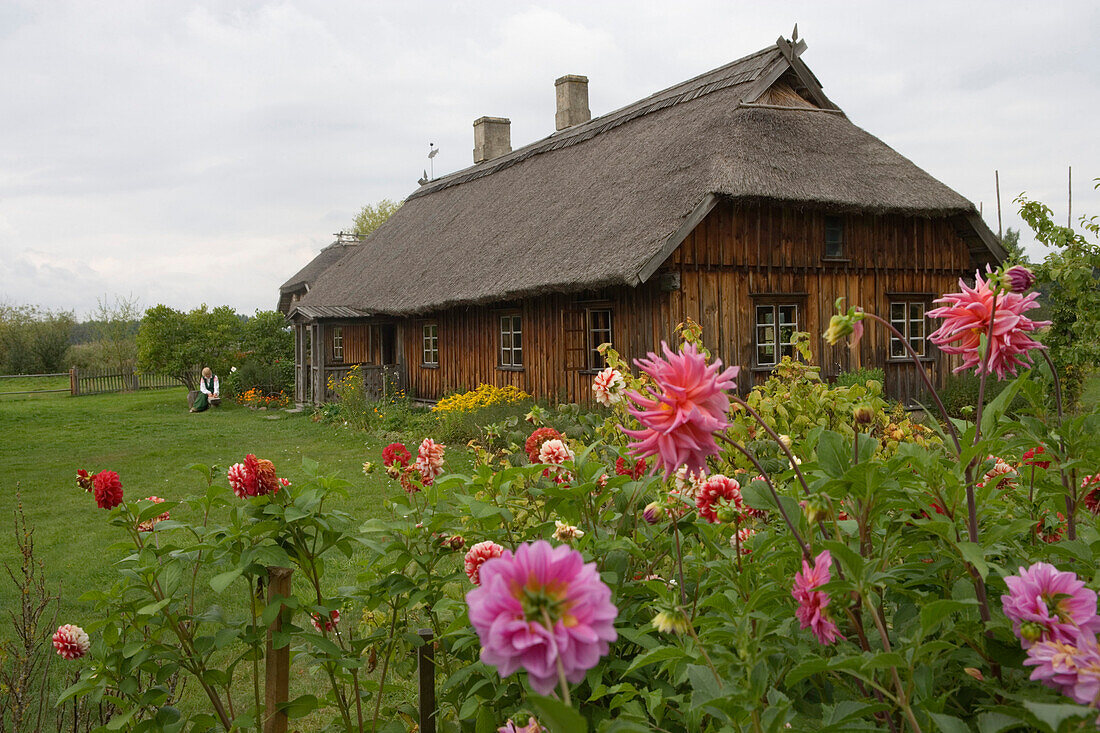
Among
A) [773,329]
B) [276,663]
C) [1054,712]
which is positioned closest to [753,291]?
[773,329]

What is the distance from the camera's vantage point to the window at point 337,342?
73.6ft

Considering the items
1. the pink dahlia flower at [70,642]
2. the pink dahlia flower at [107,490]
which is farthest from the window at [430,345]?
the pink dahlia flower at [107,490]

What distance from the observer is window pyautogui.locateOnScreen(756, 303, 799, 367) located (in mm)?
12148

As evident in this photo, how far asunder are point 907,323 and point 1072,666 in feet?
44.0

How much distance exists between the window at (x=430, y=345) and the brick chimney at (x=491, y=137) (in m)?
6.96

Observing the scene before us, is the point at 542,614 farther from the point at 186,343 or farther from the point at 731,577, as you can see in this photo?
the point at 186,343

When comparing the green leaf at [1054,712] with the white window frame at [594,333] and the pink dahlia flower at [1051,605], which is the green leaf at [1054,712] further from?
the white window frame at [594,333]

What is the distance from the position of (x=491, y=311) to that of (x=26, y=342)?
107 ft

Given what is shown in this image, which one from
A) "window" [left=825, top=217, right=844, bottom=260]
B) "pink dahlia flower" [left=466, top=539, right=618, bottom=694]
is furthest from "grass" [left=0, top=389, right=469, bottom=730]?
"window" [left=825, top=217, right=844, bottom=260]

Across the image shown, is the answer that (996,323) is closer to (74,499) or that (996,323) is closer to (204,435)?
(74,499)

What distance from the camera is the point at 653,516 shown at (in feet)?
5.80

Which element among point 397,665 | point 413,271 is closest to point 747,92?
point 413,271

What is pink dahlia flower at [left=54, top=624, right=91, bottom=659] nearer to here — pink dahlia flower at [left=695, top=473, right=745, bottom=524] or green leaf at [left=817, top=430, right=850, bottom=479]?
pink dahlia flower at [left=695, top=473, right=745, bottom=524]

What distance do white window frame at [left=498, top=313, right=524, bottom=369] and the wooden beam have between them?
4.39 meters
